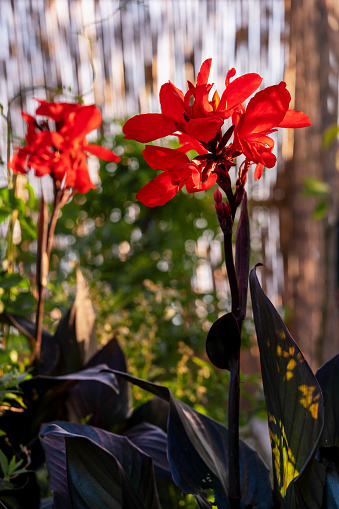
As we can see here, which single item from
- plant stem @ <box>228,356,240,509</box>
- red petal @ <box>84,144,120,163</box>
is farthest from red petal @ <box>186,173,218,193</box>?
red petal @ <box>84,144,120,163</box>

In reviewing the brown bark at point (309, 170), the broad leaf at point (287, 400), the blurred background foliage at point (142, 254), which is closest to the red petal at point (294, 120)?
the broad leaf at point (287, 400)

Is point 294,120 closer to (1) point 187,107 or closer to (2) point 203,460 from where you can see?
(1) point 187,107

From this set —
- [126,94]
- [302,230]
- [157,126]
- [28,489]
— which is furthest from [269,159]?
[302,230]

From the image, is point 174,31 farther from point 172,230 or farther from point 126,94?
point 172,230

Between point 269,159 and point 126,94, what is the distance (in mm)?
1630

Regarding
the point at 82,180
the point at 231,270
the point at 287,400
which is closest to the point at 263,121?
the point at 231,270

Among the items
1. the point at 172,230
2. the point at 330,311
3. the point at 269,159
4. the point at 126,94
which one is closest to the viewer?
the point at 269,159

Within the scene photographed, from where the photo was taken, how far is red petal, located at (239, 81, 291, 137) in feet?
1.19

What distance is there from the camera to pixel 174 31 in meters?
1.92

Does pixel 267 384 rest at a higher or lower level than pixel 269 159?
lower

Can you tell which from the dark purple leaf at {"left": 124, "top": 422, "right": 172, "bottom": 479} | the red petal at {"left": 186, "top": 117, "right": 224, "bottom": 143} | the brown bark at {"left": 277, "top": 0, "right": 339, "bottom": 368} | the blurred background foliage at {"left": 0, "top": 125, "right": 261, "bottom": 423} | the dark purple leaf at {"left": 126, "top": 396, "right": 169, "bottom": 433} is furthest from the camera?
the brown bark at {"left": 277, "top": 0, "right": 339, "bottom": 368}

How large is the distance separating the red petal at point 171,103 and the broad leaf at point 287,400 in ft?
0.45

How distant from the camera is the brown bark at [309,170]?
6.83 feet

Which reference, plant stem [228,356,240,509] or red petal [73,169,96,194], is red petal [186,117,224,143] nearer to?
plant stem [228,356,240,509]
